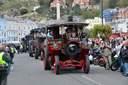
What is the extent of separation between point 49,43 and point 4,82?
21.3 feet

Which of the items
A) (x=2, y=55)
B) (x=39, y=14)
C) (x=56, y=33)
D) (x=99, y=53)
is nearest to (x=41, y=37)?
(x=99, y=53)

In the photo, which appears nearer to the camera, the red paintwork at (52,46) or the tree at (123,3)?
the red paintwork at (52,46)

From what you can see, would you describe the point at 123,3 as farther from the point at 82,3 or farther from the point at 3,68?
the point at 3,68

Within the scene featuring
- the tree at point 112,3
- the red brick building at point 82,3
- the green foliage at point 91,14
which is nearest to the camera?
the green foliage at point 91,14

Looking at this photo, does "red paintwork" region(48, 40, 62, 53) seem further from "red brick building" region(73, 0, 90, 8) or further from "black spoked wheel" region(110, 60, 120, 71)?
"red brick building" region(73, 0, 90, 8)

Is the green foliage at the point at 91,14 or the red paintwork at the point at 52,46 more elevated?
the green foliage at the point at 91,14

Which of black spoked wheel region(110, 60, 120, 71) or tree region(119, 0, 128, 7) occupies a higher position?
tree region(119, 0, 128, 7)

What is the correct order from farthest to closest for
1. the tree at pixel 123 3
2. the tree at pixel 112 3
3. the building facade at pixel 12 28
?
A: the tree at pixel 112 3
the tree at pixel 123 3
the building facade at pixel 12 28

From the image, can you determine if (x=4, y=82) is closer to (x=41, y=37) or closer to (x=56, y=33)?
(x=56, y=33)

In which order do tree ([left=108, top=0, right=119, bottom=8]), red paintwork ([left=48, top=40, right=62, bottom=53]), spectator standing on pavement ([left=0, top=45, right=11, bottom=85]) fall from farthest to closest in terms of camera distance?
1. tree ([left=108, top=0, right=119, bottom=8])
2. red paintwork ([left=48, top=40, right=62, bottom=53])
3. spectator standing on pavement ([left=0, top=45, right=11, bottom=85])

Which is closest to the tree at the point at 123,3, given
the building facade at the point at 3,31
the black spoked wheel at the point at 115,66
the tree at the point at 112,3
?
the tree at the point at 112,3

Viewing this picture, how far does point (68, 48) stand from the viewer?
15930 millimetres

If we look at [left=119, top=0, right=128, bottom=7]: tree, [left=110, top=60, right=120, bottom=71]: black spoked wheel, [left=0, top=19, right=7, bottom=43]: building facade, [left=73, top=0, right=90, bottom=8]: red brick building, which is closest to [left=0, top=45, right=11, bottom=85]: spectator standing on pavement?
[left=110, top=60, right=120, bottom=71]: black spoked wheel

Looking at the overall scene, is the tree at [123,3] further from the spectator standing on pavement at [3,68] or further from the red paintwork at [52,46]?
the spectator standing on pavement at [3,68]
